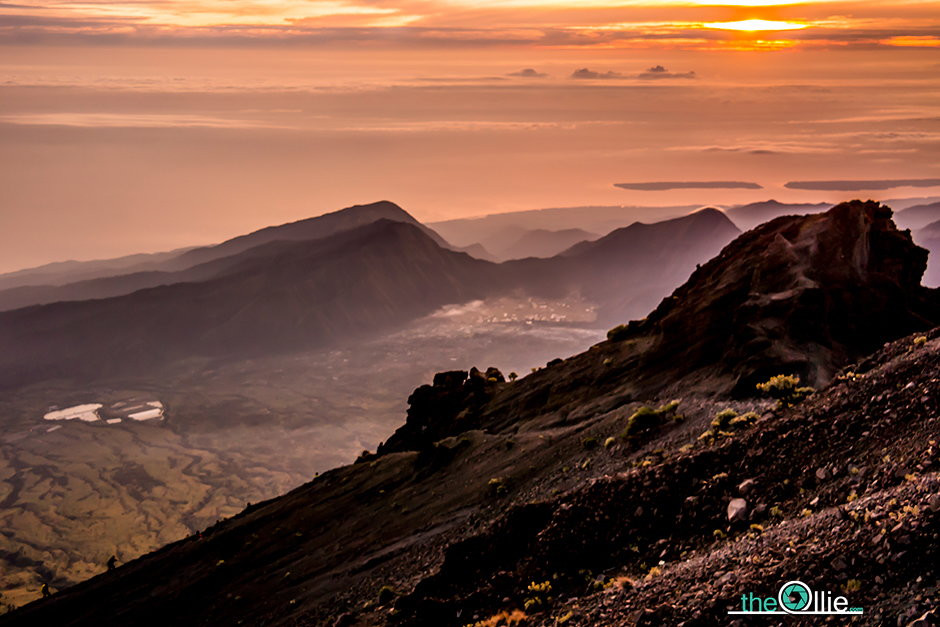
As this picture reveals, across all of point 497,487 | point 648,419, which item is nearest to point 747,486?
point 648,419

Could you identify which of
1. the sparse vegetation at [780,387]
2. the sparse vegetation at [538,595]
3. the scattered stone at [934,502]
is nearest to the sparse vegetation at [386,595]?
the sparse vegetation at [538,595]

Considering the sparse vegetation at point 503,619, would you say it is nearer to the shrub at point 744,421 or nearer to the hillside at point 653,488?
the hillside at point 653,488

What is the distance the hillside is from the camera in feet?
80.3

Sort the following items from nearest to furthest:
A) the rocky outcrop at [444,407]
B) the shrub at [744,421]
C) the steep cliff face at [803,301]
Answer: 1. the shrub at [744,421]
2. the steep cliff face at [803,301]
3. the rocky outcrop at [444,407]

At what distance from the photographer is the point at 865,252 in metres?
64.9

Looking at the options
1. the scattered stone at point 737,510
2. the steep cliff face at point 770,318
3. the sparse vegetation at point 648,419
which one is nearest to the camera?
the scattered stone at point 737,510

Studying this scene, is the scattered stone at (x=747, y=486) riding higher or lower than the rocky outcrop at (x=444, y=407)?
higher

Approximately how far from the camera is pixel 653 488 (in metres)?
32.2

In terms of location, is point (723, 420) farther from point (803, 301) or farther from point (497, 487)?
point (803, 301)

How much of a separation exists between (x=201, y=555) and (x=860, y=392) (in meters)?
70.8

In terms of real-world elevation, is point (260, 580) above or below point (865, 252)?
below

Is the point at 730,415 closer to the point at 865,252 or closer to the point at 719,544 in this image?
the point at 719,544

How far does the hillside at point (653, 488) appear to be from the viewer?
24469 mm

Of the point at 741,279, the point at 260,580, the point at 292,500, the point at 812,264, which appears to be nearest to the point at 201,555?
the point at 292,500
